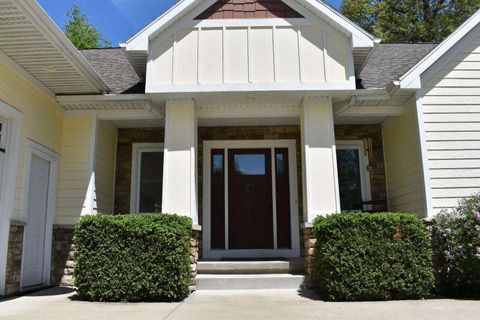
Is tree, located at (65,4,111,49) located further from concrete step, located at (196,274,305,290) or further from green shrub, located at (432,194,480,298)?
green shrub, located at (432,194,480,298)

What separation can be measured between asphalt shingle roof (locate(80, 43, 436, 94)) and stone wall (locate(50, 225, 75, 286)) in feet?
8.65

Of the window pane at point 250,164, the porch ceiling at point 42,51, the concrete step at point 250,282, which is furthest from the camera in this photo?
the window pane at point 250,164

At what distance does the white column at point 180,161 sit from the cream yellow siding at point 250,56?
0.53 metres

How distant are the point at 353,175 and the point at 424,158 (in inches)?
85.8

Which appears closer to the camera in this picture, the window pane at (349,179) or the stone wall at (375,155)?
the stone wall at (375,155)

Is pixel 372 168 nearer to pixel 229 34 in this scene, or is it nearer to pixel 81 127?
pixel 229 34

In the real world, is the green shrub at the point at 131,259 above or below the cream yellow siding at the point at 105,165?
below

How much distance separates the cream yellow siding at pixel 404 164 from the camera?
22.1 feet

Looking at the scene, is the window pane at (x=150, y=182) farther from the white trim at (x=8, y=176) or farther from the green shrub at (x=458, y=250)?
the green shrub at (x=458, y=250)

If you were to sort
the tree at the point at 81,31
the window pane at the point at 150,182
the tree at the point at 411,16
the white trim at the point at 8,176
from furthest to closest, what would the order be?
1. the tree at the point at 81,31
2. the tree at the point at 411,16
3. the window pane at the point at 150,182
4. the white trim at the point at 8,176

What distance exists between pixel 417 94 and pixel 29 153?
20.5 feet

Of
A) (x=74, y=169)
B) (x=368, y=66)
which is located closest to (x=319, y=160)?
(x=368, y=66)

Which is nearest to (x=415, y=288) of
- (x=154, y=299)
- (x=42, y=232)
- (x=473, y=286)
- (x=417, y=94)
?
(x=473, y=286)

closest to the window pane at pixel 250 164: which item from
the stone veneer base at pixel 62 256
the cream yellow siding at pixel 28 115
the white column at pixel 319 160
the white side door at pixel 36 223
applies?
the white column at pixel 319 160
